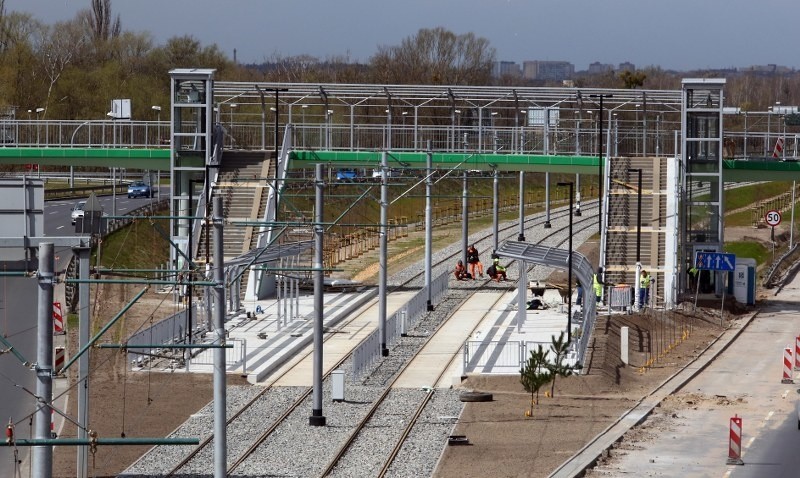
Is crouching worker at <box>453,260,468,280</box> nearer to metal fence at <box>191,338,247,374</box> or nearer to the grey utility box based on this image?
metal fence at <box>191,338,247,374</box>

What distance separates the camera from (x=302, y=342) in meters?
39.9

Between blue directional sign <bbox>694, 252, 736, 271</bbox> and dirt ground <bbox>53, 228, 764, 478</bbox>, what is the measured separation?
18.5 ft

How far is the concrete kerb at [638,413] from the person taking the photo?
83.2 ft

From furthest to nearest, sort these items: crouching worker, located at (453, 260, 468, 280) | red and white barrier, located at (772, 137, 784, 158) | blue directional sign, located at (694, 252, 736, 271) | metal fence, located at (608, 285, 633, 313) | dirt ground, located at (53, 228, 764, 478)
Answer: crouching worker, located at (453, 260, 468, 280) → red and white barrier, located at (772, 137, 784, 158) → blue directional sign, located at (694, 252, 736, 271) → metal fence, located at (608, 285, 633, 313) → dirt ground, located at (53, 228, 764, 478)

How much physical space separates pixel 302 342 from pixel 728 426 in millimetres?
14004

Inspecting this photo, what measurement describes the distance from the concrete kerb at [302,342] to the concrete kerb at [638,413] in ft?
→ 29.2

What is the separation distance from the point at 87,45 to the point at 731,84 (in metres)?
91.8

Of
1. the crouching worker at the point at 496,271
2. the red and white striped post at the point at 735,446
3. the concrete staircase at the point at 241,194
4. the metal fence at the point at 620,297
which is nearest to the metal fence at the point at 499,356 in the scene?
the metal fence at the point at 620,297

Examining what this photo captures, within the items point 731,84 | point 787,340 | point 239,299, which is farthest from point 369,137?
point 731,84

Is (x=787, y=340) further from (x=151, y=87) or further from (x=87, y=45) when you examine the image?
(x=87, y=45)

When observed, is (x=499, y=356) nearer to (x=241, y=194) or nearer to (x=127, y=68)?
(x=241, y=194)

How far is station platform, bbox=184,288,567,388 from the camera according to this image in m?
35.0

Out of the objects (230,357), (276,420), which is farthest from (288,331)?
(276,420)

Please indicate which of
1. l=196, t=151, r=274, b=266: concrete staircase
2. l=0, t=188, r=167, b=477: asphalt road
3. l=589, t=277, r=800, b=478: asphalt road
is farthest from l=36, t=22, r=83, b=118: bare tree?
l=589, t=277, r=800, b=478: asphalt road
